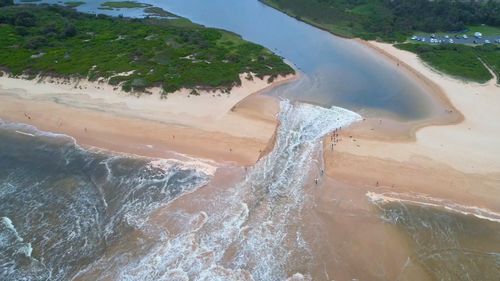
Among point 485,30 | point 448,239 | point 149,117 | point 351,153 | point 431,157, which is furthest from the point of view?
point 485,30

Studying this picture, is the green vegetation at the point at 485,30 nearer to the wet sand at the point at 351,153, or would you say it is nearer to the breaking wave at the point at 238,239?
the wet sand at the point at 351,153

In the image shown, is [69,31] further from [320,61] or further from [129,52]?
[320,61]

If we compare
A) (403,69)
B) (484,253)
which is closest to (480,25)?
(403,69)

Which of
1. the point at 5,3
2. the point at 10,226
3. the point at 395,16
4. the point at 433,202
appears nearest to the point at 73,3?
the point at 5,3

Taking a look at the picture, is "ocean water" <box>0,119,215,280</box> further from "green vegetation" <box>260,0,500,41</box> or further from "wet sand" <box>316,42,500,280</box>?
"green vegetation" <box>260,0,500,41</box>

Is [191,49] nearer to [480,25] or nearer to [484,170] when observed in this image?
[484,170]

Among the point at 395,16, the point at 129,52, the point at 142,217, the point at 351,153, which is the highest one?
the point at 395,16

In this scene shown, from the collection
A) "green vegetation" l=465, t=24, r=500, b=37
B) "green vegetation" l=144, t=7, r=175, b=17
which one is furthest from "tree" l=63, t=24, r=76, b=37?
"green vegetation" l=465, t=24, r=500, b=37
